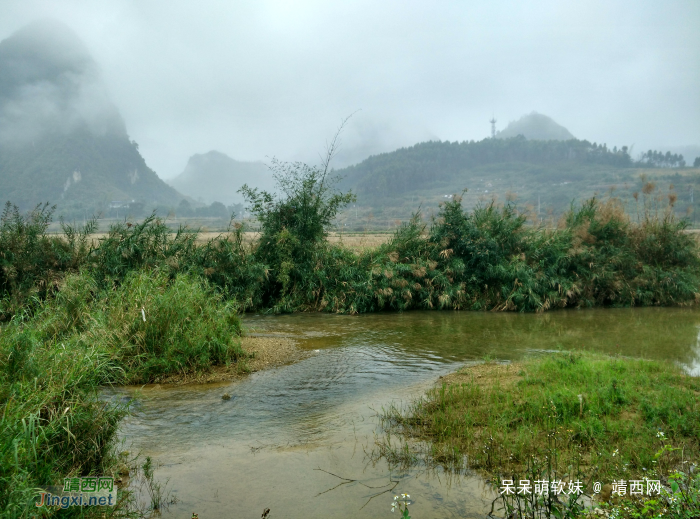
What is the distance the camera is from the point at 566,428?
4672 mm

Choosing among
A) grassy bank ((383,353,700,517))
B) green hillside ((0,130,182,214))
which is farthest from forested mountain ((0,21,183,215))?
grassy bank ((383,353,700,517))

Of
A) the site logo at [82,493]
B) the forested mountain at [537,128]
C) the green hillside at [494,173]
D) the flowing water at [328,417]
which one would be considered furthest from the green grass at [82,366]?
the forested mountain at [537,128]

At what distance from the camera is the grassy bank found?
12.2 feet

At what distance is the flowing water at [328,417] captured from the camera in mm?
3785

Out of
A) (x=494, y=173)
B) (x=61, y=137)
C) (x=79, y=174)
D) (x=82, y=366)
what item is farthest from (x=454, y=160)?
(x=82, y=366)

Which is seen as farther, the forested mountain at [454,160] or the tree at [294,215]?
the forested mountain at [454,160]

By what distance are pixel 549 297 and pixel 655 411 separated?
29.9 feet

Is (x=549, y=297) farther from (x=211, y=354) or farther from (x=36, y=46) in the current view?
(x=36, y=46)

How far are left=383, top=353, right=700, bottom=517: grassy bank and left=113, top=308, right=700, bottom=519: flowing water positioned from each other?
40cm

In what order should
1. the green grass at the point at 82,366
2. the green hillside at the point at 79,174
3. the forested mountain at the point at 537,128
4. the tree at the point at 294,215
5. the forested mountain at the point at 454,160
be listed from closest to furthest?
the green grass at the point at 82,366, the tree at the point at 294,215, the green hillside at the point at 79,174, the forested mountain at the point at 454,160, the forested mountain at the point at 537,128

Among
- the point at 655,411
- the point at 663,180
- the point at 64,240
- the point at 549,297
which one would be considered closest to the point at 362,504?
the point at 655,411

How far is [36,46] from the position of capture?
115312 mm

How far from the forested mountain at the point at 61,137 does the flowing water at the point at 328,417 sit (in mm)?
76509

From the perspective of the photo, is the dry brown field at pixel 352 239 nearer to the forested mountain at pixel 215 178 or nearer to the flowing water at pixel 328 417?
the flowing water at pixel 328 417
